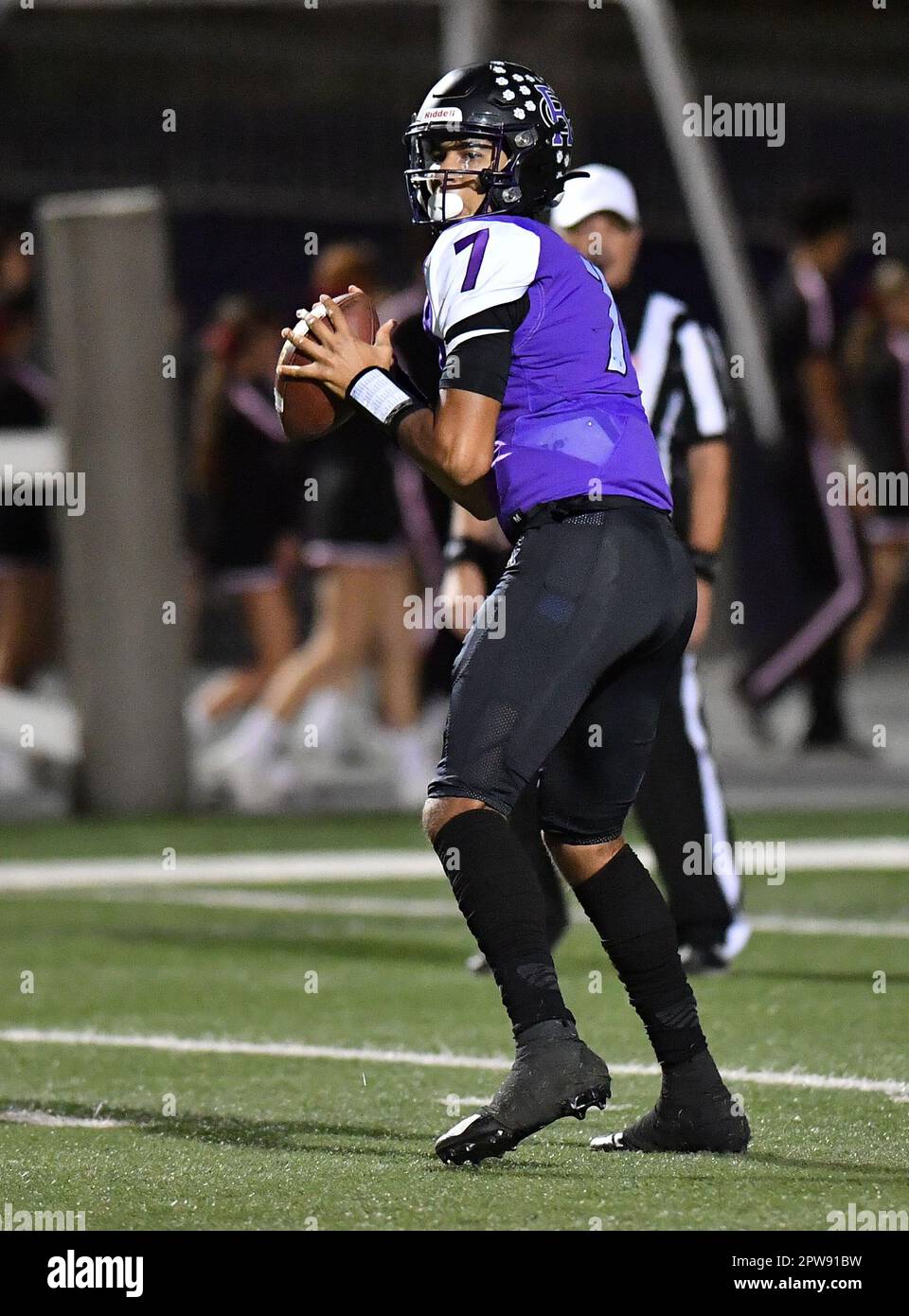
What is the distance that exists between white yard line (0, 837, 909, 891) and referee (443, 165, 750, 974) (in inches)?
99.4

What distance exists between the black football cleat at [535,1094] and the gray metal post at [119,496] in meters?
7.78

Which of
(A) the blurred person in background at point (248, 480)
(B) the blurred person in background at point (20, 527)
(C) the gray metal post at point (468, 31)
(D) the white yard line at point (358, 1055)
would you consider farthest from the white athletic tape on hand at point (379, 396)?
(C) the gray metal post at point (468, 31)

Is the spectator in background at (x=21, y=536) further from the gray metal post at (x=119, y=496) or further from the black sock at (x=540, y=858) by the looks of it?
the black sock at (x=540, y=858)

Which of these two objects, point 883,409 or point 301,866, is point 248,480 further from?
point 883,409

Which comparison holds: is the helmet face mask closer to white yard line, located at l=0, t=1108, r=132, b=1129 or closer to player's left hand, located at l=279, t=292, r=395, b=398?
player's left hand, located at l=279, t=292, r=395, b=398

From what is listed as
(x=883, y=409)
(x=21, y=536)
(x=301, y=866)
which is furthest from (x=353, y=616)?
(x=883, y=409)

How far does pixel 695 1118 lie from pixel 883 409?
11253mm

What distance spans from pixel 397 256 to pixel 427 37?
4521 millimetres

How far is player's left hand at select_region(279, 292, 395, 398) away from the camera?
5195mm

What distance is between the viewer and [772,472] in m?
14.8

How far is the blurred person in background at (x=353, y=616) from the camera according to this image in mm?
13055

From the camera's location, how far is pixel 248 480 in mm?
14141

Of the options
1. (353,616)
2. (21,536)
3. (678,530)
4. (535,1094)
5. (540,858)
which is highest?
Answer: (21,536)
